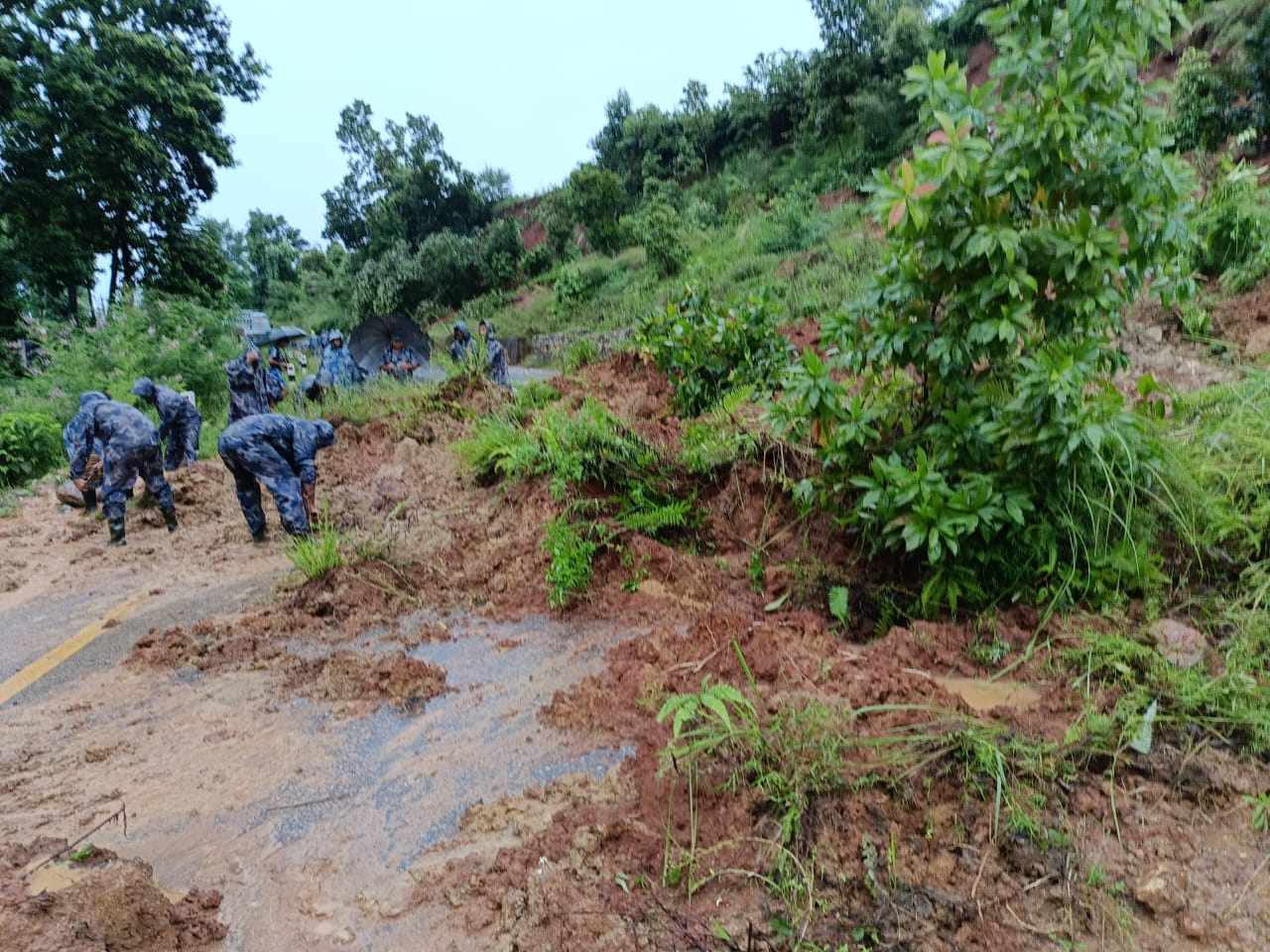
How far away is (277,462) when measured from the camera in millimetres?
6223

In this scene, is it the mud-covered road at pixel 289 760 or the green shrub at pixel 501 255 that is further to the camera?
the green shrub at pixel 501 255

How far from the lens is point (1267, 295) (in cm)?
620

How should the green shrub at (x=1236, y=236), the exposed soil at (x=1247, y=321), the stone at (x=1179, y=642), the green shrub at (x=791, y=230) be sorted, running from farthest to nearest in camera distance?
the green shrub at (x=791, y=230)
the green shrub at (x=1236, y=236)
the exposed soil at (x=1247, y=321)
the stone at (x=1179, y=642)

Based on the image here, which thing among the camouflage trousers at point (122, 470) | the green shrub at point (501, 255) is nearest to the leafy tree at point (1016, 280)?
the camouflage trousers at point (122, 470)

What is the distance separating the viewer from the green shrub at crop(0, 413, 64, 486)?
10258mm

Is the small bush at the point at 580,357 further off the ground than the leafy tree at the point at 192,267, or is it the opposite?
the leafy tree at the point at 192,267

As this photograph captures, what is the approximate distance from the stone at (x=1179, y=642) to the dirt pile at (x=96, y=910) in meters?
3.42

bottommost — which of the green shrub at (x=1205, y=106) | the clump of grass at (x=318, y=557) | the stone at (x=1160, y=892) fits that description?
the stone at (x=1160, y=892)

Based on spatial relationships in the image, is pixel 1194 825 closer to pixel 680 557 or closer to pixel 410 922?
pixel 410 922

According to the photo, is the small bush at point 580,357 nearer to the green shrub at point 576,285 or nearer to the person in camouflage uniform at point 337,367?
the person in camouflage uniform at point 337,367

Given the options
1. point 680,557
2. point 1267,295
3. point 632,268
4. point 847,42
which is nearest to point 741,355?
point 680,557

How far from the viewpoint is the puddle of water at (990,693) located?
114 inches

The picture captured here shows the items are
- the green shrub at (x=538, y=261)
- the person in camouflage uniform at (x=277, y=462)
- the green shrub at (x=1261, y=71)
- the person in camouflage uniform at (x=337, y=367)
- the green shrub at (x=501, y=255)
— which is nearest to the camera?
the person in camouflage uniform at (x=277, y=462)

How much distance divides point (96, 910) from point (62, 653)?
3191mm
